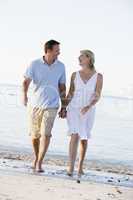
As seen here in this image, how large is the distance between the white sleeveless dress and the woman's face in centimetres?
13

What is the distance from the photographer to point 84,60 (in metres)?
6.88

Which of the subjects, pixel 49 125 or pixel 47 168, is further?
pixel 47 168

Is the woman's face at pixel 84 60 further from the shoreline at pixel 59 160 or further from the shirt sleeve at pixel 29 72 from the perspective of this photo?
the shoreline at pixel 59 160

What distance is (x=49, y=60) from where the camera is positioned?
6.92 meters

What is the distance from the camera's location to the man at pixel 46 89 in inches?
270

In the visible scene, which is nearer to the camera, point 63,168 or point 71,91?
point 71,91

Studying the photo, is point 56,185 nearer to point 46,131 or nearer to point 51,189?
point 51,189

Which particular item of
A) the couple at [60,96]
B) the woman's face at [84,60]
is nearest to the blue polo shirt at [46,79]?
the couple at [60,96]

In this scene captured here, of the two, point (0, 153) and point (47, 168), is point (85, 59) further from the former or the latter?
point (0, 153)

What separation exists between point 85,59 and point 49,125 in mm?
853

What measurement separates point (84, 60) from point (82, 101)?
0.47 meters

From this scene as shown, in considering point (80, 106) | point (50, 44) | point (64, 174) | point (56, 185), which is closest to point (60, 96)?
point (80, 106)

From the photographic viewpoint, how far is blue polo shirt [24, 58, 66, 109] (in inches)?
271

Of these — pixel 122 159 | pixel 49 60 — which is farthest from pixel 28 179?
pixel 122 159
